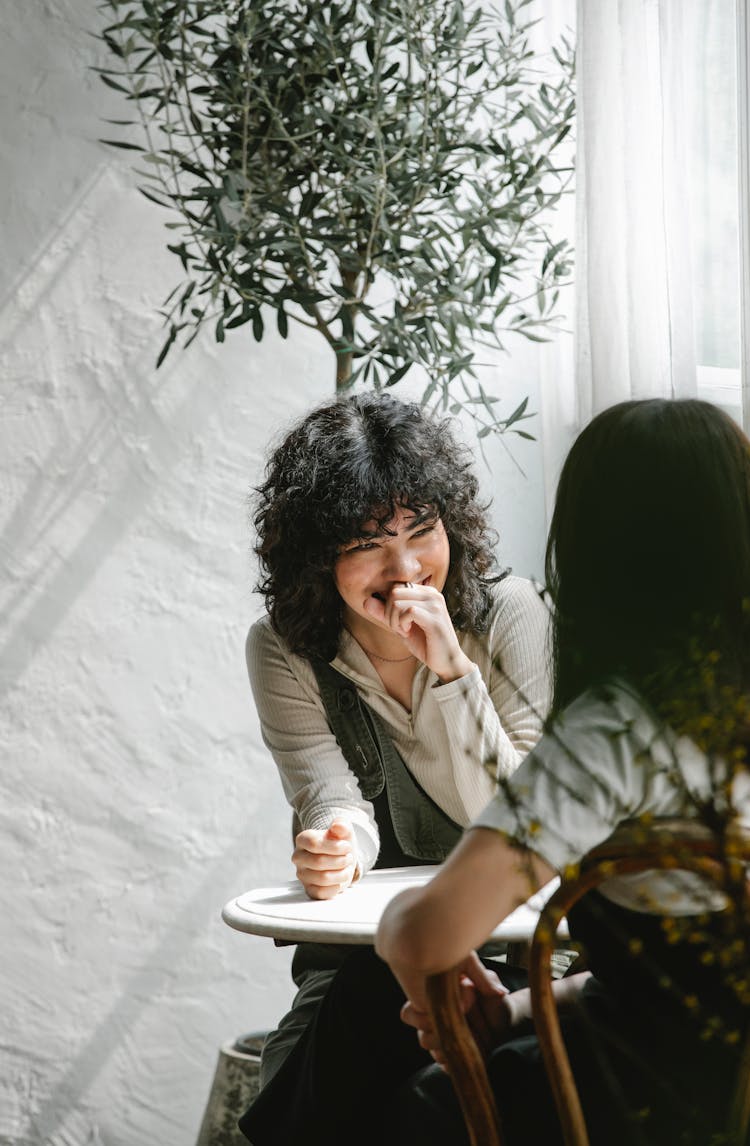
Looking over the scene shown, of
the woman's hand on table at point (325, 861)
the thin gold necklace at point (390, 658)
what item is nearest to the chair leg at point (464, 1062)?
the woman's hand on table at point (325, 861)

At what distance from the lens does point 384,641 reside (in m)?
1.95

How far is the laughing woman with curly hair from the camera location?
5.87ft

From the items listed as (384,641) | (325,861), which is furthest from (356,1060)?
(384,641)

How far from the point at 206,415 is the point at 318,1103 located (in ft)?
5.40

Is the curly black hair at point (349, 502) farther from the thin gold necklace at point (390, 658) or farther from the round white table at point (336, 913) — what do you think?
the round white table at point (336, 913)

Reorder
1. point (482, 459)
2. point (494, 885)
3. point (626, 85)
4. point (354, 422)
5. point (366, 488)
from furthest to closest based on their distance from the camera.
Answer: point (482, 459), point (626, 85), point (354, 422), point (366, 488), point (494, 885)

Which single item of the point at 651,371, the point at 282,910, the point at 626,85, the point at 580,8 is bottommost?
the point at 282,910

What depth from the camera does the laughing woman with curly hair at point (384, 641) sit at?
5.87 feet

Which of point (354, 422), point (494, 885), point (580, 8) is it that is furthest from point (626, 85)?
point (494, 885)

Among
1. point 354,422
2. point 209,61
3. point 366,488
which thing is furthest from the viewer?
point 209,61

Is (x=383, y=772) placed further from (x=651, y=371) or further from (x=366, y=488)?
(x=651, y=371)

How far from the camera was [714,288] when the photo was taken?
79.5 inches

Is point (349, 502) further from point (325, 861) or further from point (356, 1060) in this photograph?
point (356, 1060)

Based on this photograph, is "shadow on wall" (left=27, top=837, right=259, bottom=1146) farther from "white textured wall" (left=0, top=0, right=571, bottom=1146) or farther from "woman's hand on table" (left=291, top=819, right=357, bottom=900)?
"woman's hand on table" (left=291, top=819, right=357, bottom=900)
